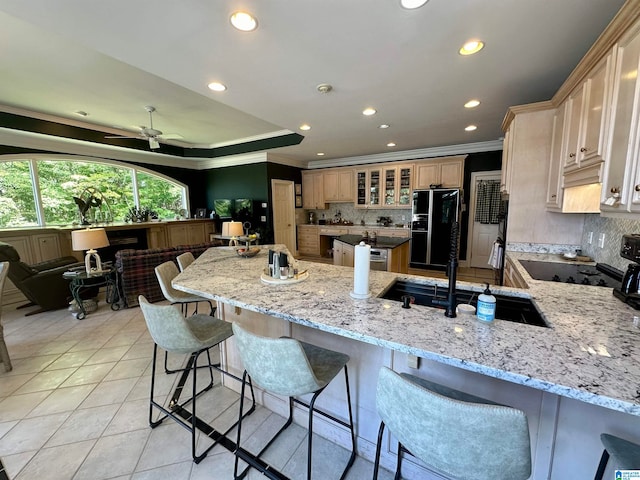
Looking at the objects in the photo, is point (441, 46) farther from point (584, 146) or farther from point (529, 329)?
point (529, 329)

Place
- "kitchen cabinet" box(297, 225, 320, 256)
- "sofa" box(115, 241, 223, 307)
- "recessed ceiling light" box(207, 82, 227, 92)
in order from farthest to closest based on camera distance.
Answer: "kitchen cabinet" box(297, 225, 320, 256) < "sofa" box(115, 241, 223, 307) < "recessed ceiling light" box(207, 82, 227, 92)

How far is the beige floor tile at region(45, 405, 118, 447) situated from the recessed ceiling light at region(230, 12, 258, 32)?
282cm

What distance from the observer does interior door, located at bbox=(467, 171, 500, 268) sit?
538cm

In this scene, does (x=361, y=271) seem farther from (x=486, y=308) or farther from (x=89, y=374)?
(x=89, y=374)

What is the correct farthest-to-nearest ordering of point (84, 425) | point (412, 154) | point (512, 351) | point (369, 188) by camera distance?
point (369, 188) → point (412, 154) → point (84, 425) → point (512, 351)

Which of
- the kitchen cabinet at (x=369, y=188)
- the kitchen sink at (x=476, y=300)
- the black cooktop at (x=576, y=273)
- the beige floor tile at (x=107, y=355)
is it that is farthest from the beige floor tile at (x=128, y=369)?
the kitchen cabinet at (x=369, y=188)

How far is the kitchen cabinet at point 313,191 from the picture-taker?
7.01 metres

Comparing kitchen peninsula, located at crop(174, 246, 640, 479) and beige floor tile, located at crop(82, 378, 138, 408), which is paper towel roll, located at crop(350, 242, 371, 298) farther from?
beige floor tile, located at crop(82, 378, 138, 408)

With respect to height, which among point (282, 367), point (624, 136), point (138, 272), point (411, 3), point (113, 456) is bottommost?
point (113, 456)

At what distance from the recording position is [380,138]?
464 cm

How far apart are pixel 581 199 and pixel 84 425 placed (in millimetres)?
4103

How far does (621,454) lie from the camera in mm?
811

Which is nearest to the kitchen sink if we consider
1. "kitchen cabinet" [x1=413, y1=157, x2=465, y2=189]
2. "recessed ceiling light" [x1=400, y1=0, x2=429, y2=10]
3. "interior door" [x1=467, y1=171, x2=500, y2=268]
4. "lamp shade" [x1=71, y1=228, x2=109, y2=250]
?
"recessed ceiling light" [x1=400, y1=0, x2=429, y2=10]

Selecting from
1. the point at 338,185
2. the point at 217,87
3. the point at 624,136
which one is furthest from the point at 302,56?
the point at 338,185
